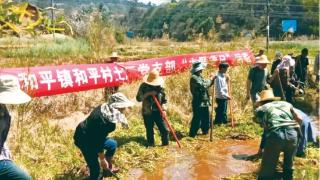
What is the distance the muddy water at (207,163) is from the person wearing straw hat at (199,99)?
17.5 inches

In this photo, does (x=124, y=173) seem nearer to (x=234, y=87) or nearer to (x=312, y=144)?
(x=312, y=144)

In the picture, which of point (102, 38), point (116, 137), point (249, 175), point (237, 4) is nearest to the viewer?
point (249, 175)

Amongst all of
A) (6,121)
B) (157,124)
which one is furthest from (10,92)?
(157,124)

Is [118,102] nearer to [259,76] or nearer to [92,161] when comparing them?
[92,161]

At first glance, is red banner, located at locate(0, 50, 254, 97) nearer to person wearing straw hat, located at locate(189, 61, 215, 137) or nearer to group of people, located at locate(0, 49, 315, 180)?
group of people, located at locate(0, 49, 315, 180)

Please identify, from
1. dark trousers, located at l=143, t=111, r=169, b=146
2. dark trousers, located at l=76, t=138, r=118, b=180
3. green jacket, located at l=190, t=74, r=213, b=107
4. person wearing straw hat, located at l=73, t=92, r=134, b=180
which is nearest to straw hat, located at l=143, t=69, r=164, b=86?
dark trousers, located at l=143, t=111, r=169, b=146

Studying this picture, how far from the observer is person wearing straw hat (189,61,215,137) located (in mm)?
7711

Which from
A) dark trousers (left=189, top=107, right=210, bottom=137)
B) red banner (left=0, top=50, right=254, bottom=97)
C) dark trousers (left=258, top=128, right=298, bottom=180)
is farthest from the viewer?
dark trousers (left=189, top=107, right=210, bottom=137)

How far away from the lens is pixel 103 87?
9195 mm

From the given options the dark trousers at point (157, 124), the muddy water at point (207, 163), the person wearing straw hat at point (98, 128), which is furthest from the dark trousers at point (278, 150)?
the dark trousers at point (157, 124)

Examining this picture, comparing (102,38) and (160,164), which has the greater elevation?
(102,38)

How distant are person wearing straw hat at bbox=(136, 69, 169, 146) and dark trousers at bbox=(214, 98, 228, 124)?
1.74 metres

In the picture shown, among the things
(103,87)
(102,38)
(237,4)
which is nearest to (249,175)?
(103,87)

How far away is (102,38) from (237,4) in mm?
66537
